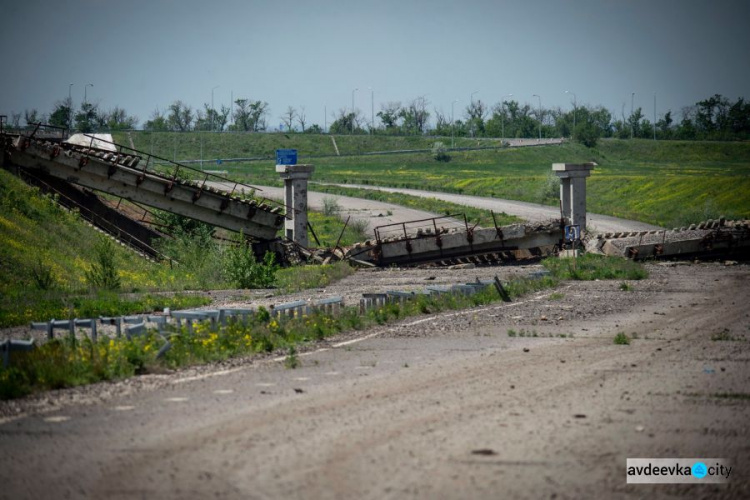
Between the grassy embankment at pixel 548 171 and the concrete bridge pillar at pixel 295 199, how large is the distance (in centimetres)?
2512

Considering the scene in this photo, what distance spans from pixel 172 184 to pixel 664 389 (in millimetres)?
30358

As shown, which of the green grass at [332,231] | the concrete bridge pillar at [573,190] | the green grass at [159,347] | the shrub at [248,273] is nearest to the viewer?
the green grass at [159,347]

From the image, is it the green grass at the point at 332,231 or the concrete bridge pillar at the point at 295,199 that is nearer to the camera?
the concrete bridge pillar at the point at 295,199

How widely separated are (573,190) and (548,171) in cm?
6320

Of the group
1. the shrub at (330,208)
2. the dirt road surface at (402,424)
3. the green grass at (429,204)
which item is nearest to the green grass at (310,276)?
the dirt road surface at (402,424)

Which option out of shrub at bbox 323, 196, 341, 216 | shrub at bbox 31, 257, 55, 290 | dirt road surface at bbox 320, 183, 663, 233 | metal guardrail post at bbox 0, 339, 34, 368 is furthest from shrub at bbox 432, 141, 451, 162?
metal guardrail post at bbox 0, 339, 34, 368

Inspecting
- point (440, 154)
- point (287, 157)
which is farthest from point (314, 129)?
point (287, 157)

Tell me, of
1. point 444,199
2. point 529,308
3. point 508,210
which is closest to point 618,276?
point 529,308

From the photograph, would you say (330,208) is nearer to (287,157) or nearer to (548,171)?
(287,157)

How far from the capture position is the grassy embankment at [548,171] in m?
68.0

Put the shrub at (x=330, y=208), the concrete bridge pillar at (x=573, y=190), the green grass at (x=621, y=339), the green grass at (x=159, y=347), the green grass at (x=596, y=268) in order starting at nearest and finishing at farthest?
the green grass at (x=159, y=347) < the green grass at (x=621, y=339) < the green grass at (x=596, y=268) < the concrete bridge pillar at (x=573, y=190) < the shrub at (x=330, y=208)

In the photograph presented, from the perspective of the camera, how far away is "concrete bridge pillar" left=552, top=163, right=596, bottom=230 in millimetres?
38594

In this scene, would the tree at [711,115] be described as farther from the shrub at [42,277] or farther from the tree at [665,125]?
the shrub at [42,277]

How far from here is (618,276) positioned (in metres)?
30.9
